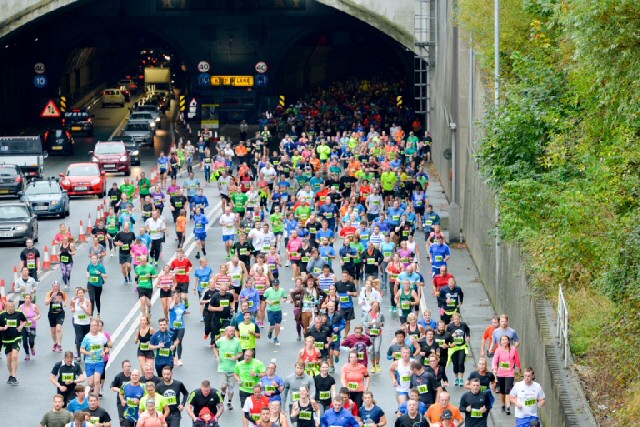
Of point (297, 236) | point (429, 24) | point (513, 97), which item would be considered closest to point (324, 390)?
point (513, 97)

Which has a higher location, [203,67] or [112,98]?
[203,67]

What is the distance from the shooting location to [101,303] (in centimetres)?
3034

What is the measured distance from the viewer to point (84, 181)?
46688mm

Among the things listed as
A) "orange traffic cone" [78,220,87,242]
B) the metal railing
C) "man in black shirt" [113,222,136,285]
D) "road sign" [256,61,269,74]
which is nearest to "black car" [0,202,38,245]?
"orange traffic cone" [78,220,87,242]

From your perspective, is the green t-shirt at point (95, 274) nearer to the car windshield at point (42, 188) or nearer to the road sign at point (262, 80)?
the car windshield at point (42, 188)

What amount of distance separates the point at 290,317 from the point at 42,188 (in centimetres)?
1588

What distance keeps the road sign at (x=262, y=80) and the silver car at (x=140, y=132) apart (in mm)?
8644

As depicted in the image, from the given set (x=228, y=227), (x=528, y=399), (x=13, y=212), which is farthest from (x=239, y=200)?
(x=528, y=399)

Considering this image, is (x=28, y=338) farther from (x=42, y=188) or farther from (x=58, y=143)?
(x=58, y=143)

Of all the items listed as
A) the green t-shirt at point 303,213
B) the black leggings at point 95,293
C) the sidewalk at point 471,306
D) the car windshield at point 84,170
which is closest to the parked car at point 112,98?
the car windshield at point 84,170

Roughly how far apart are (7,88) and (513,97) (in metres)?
46.0

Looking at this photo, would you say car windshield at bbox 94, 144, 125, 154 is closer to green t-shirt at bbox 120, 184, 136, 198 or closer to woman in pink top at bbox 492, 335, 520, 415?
green t-shirt at bbox 120, 184, 136, 198

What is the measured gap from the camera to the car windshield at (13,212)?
3819 centimetres

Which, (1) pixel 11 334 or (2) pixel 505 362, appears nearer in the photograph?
(2) pixel 505 362
